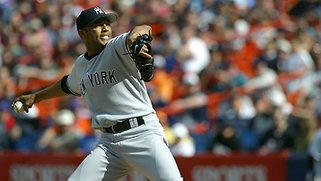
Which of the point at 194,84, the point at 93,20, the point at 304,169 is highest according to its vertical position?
the point at 93,20

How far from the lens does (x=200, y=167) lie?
1224cm

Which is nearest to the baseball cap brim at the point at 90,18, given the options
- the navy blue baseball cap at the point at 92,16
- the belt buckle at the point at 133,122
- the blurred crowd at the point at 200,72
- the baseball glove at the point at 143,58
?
the navy blue baseball cap at the point at 92,16

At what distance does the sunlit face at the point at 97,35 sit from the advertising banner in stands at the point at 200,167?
4703 millimetres

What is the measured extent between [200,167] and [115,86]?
504cm

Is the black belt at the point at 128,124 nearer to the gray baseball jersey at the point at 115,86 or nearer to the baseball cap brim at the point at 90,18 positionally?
the gray baseball jersey at the point at 115,86

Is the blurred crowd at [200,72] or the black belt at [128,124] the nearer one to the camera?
the black belt at [128,124]

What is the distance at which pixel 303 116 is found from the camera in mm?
12258

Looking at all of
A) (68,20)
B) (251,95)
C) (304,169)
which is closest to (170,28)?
(68,20)

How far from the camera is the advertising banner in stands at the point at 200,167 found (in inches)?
465

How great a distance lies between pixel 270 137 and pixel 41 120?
405 centimetres

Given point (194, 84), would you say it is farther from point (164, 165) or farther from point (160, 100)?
point (164, 165)

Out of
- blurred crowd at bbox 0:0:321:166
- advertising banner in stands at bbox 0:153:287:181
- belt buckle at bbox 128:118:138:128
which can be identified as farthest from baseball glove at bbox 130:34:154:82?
blurred crowd at bbox 0:0:321:166

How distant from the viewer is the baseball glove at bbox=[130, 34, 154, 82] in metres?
6.74

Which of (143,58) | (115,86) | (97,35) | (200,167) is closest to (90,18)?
(97,35)
